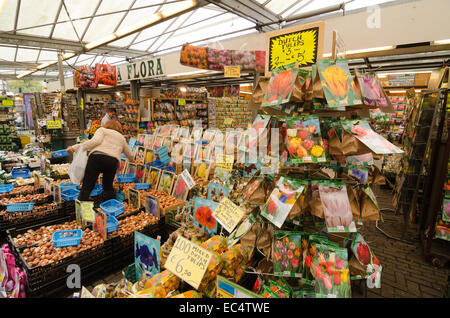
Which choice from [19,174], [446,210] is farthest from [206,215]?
[19,174]

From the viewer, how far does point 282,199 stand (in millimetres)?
1435

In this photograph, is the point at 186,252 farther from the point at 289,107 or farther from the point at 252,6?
the point at 252,6

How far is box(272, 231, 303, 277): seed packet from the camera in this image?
1507 mm

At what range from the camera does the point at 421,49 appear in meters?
4.08

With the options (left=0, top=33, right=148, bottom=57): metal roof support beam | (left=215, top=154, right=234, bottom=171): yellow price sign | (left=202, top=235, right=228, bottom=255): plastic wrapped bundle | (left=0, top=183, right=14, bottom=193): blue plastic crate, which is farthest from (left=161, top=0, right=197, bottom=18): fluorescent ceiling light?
(left=0, top=33, right=148, bottom=57): metal roof support beam

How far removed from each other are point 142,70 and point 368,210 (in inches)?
303

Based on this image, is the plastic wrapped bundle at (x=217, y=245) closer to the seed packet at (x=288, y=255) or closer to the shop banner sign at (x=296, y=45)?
the seed packet at (x=288, y=255)

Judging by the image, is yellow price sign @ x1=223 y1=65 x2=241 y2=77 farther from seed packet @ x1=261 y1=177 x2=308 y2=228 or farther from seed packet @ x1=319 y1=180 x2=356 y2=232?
seed packet @ x1=319 y1=180 x2=356 y2=232

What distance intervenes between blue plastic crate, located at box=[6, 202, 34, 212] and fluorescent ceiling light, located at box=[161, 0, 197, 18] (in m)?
3.59

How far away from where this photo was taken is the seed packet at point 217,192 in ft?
9.28

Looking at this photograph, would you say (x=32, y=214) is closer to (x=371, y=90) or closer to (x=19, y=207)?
(x=19, y=207)
